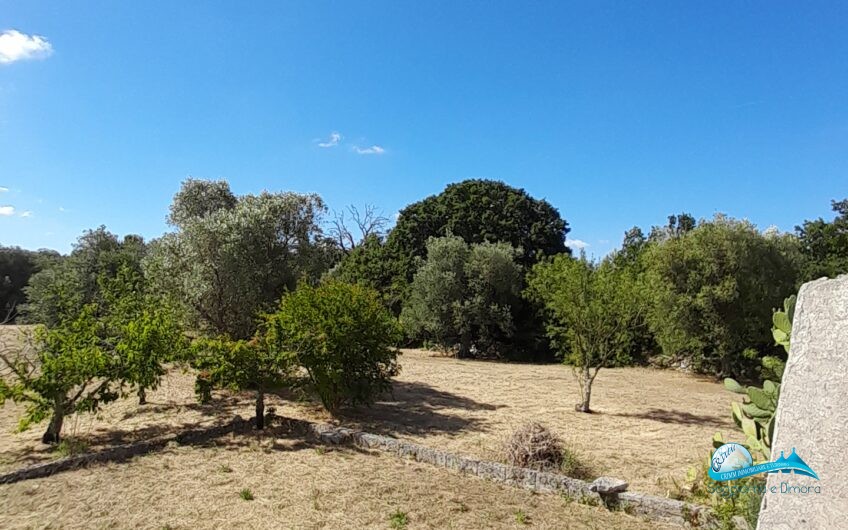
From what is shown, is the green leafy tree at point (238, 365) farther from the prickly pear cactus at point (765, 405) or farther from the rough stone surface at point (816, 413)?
the rough stone surface at point (816, 413)

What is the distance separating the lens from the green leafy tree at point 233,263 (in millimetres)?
11000

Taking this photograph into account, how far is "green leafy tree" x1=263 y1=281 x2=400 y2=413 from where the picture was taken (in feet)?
27.7

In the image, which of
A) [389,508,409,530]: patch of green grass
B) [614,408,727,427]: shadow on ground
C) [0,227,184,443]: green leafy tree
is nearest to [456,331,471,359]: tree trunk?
[614,408,727,427]: shadow on ground

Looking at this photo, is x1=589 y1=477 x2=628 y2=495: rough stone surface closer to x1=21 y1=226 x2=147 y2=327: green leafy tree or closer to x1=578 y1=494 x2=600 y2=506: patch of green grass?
x1=578 y1=494 x2=600 y2=506: patch of green grass

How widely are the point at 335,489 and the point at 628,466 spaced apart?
12.9ft

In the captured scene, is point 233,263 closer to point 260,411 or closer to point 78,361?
point 260,411

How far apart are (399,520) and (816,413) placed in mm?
4019

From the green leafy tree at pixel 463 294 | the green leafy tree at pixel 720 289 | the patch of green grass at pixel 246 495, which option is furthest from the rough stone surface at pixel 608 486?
the green leafy tree at pixel 463 294

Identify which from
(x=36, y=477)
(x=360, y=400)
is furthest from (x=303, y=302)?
(x=36, y=477)

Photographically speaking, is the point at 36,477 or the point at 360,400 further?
the point at 360,400

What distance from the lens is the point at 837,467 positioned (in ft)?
5.33

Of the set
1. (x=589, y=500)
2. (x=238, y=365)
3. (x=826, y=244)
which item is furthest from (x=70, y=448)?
(x=826, y=244)

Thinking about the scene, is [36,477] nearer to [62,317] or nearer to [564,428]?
[62,317]

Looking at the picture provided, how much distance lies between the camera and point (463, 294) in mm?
22016
